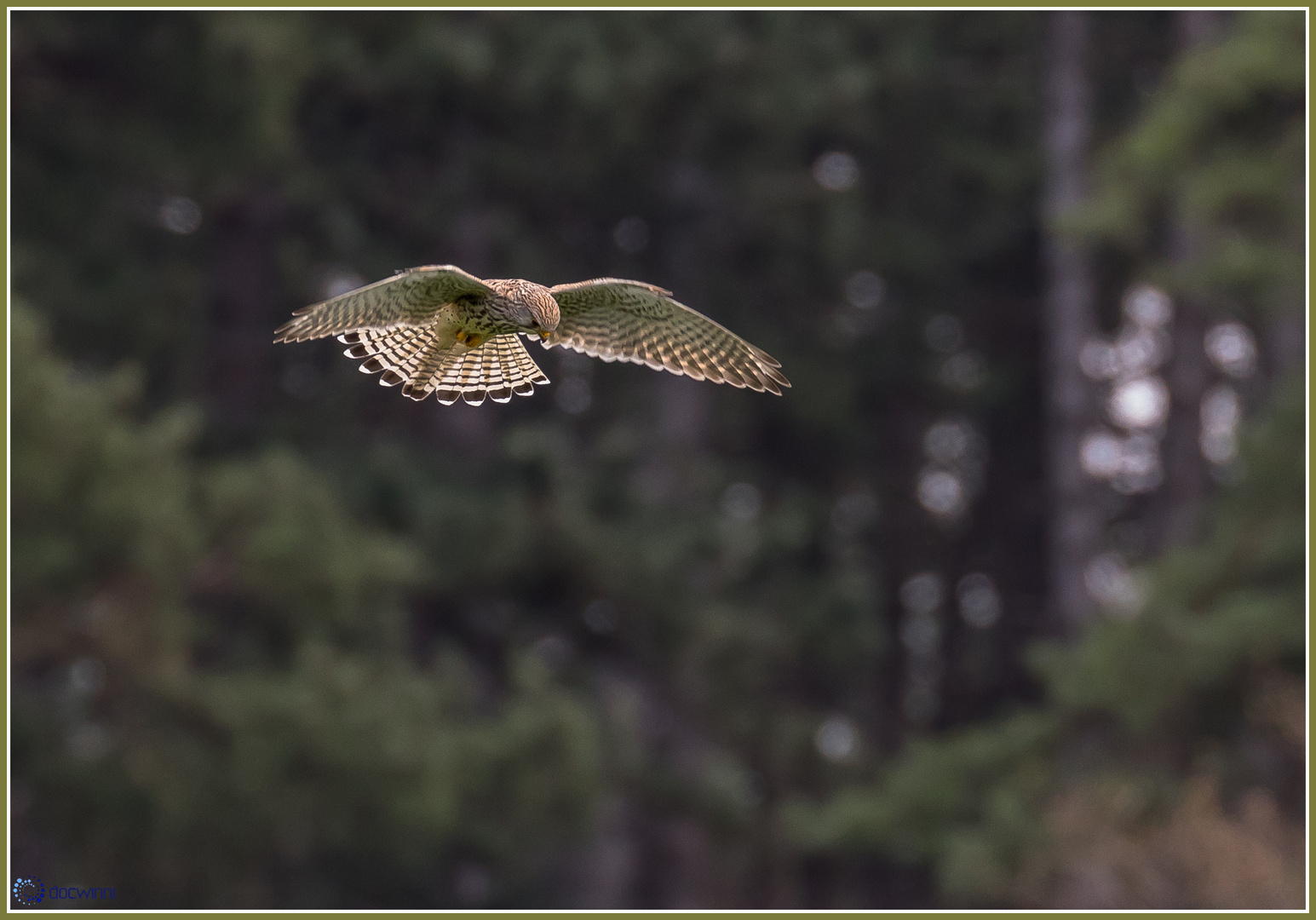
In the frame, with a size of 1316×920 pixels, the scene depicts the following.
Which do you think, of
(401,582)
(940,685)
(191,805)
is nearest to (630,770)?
(401,582)

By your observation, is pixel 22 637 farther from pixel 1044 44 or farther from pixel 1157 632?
pixel 1044 44

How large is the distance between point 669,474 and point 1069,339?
15.0ft

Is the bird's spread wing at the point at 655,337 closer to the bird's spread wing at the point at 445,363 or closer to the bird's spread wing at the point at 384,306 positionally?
the bird's spread wing at the point at 445,363

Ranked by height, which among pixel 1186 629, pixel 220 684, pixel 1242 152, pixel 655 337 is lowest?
pixel 220 684

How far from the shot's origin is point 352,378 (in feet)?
55.0

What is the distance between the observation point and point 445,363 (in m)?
4.16

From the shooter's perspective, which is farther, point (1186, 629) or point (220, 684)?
point (1186, 629)

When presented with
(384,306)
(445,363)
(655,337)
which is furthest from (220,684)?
(384,306)

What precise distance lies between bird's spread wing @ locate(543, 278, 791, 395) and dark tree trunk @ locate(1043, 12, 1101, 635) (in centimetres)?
1241

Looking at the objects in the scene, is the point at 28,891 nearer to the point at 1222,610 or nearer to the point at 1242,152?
the point at 1222,610

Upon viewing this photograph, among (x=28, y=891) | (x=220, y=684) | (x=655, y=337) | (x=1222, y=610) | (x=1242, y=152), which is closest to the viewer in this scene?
(x=655, y=337)

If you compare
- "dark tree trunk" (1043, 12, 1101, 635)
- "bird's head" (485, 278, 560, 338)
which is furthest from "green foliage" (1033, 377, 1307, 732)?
"bird's head" (485, 278, 560, 338)

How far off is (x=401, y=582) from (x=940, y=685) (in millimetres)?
13066

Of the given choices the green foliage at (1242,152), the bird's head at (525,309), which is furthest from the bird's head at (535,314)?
the green foliage at (1242,152)
